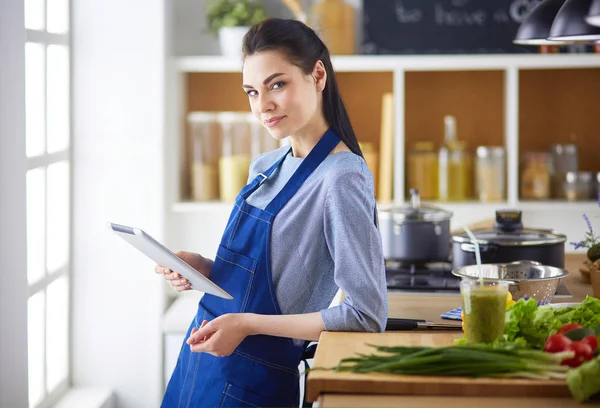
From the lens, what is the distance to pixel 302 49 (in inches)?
81.5

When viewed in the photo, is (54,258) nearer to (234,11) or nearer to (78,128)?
(78,128)

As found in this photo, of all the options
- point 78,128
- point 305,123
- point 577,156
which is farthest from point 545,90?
point 305,123

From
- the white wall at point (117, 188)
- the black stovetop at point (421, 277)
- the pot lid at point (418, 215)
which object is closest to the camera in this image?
the black stovetop at point (421, 277)

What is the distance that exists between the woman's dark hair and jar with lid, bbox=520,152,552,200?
84.5 inches

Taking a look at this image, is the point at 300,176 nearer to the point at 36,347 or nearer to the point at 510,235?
the point at 510,235

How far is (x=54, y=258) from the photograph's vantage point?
355cm

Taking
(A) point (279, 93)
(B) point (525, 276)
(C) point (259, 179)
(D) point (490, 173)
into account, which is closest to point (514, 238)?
(B) point (525, 276)

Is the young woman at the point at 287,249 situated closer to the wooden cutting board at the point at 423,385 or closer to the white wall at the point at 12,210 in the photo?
the wooden cutting board at the point at 423,385

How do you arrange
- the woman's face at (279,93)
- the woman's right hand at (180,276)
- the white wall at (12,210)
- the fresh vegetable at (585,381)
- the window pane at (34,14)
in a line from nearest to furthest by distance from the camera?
the fresh vegetable at (585,381)
the woman's face at (279,93)
the woman's right hand at (180,276)
the white wall at (12,210)
the window pane at (34,14)

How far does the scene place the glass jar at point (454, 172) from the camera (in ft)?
13.3

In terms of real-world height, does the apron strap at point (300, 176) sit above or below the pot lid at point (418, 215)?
above

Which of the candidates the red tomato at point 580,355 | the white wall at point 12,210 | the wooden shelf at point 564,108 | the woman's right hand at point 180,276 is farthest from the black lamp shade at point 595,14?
the wooden shelf at point 564,108

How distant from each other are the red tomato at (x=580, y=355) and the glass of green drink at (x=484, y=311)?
148 millimetres

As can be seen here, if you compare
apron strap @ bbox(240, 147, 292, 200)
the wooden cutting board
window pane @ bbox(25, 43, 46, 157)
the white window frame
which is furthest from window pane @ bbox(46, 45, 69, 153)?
the wooden cutting board
